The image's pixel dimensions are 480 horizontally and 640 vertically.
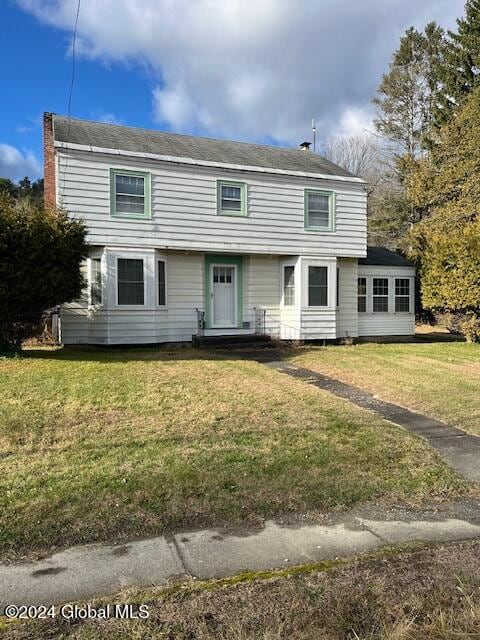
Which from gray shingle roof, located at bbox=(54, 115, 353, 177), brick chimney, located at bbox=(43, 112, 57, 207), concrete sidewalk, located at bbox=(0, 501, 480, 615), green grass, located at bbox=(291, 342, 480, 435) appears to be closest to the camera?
concrete sidewalk, located at bbox=(0, 501, 480, 615)

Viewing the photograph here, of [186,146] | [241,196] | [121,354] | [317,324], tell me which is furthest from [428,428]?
[186,146]

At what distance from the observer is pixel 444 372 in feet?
34.8

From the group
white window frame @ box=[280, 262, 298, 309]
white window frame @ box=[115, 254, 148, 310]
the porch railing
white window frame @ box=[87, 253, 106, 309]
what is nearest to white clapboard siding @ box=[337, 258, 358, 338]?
white window frame @ box=[280, 262, 298, 309]

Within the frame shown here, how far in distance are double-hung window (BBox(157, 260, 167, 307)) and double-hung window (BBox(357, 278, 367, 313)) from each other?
7720 millimetres

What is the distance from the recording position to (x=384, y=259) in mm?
19297

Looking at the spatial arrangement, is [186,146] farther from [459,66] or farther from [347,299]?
[459,66]

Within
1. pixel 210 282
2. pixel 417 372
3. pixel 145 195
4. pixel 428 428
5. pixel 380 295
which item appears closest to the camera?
pixel 428 428

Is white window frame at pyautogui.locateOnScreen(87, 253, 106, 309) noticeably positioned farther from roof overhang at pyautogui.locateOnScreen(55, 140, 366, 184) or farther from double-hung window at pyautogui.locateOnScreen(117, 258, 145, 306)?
roof overhang at pyautogui.locateOnScreen(55, 140, 366, 184)

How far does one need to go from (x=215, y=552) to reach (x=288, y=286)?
1359cm

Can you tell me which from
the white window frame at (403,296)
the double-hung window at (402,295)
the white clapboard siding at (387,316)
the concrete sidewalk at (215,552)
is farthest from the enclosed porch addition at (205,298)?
the concrete sidewalk at (215,552)

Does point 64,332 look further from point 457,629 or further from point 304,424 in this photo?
point 457,629

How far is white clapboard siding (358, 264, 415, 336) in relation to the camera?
18312mm

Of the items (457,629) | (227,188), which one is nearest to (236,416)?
(457,629)

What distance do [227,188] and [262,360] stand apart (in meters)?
6.05
